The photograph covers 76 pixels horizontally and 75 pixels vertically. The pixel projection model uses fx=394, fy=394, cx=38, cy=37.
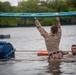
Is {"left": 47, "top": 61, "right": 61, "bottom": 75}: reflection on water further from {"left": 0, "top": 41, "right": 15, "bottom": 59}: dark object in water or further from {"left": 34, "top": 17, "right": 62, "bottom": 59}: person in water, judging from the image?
{"left": 0, "top": 41, "right": 15, "bottom": 59}: dark object in water

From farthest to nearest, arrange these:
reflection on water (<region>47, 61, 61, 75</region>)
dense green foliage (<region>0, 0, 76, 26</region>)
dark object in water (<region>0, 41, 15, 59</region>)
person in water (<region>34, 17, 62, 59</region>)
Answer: dense green foliage (<region>0, 0, 76, 26</region>) < dark object in water (<region>0, 41, 15, 59</region>) < person in water (<region>34, 17, 62, 59</region>) < reflection on water (<region>47, 61, 61, 75</region>)

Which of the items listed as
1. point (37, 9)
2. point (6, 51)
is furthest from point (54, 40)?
point (37, 9)

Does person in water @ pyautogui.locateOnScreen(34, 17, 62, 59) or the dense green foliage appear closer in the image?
person in water @ pyautogui.locateOnScreen(34, 17, 62, 59)

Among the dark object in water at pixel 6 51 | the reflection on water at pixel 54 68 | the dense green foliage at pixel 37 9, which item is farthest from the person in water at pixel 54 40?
the dense green foliage at pixel 37 9

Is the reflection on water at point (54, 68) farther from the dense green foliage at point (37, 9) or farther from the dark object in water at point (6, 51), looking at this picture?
the dense green foliage at point (37, 9)

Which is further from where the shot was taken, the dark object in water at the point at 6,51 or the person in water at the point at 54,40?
the dark object in water at the point at 6,51

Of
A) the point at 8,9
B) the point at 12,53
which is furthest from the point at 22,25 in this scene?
the point at 12,53

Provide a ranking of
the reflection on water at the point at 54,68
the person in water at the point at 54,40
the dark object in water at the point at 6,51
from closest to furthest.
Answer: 1. the reflection on water at the point at 54,68
2. the person in water at the point at 54,40
3. the dark object in water at the point at 6,51

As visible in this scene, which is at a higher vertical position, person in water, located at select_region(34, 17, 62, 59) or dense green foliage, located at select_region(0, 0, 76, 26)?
person in water, located at select_region(34, 17, 62, 59)

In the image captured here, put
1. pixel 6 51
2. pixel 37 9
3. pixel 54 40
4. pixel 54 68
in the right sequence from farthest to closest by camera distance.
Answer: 1. pixel 37 9
2. pixel 6 51
3. pixel 54 40
4. pixel 54 68

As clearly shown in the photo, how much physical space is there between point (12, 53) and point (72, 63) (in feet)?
12.8

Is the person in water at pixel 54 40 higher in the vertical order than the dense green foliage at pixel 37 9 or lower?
higher

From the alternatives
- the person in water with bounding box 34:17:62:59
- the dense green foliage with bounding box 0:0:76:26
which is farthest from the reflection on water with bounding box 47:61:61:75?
the dense green foliage with bounding box 0:0:76:26

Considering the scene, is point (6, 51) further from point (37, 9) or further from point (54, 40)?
point (37, 9)
